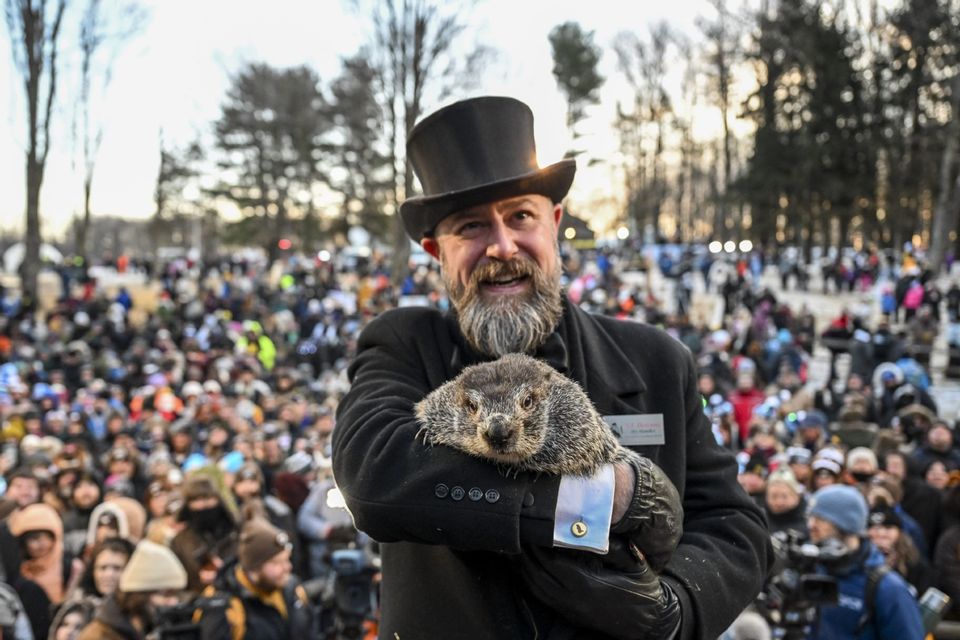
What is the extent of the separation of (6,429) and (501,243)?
36.8 ft

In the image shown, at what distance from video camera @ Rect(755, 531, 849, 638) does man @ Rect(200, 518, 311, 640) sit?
2.66 metres

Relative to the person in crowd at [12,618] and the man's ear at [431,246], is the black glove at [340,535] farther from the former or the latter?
the man's ear at [431,246]

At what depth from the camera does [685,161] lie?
5241cm

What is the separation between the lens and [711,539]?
189 cm

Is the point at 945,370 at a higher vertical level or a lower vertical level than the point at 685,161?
lower

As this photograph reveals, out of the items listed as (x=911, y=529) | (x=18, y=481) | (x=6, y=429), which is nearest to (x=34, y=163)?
(x=6, y=429)

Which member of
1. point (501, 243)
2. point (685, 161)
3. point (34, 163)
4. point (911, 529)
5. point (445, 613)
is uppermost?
point (685, 161)

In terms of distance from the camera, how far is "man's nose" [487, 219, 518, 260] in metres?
1.99

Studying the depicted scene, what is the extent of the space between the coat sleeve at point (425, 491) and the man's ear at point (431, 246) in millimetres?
577

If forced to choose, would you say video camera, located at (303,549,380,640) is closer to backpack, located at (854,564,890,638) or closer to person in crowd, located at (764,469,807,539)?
backpack, located at (854,564,890,638)

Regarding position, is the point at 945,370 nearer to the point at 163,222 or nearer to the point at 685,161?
the point at 685,161

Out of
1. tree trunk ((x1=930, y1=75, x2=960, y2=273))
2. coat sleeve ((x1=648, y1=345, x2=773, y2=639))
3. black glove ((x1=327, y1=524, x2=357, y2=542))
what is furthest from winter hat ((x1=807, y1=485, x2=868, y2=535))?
tree trunk ((x1=930, y1=75, x2=960, y2=273))

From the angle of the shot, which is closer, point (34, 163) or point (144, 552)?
point (144, 552)

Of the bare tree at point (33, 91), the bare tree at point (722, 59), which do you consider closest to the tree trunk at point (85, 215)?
the bare tree at point (33, 91)
